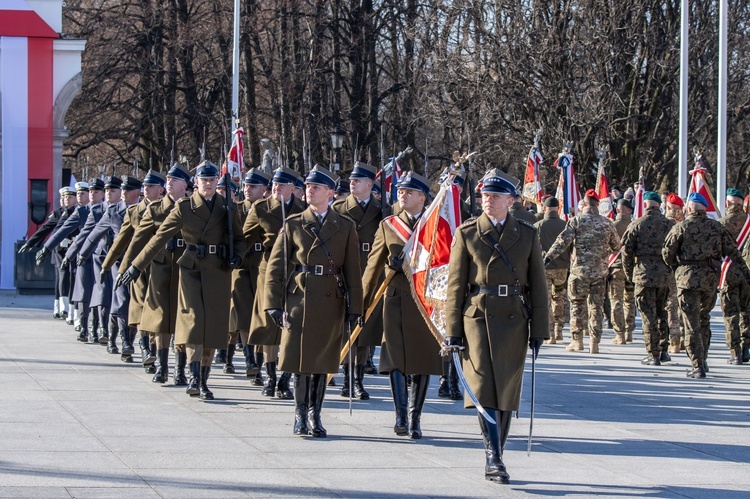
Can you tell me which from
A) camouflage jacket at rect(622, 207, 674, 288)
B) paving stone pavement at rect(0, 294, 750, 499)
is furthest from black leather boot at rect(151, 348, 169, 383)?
camouflage jacket at rect(622, 207, 674, 288)

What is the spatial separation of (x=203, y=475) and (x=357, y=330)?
10.5 ft

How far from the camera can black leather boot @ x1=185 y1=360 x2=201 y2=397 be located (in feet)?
37.4

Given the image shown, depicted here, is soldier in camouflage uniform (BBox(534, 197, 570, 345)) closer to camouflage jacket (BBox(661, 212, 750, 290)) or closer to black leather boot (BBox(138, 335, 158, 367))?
camouflage jacket (BBox(661, 212, 750, 290))

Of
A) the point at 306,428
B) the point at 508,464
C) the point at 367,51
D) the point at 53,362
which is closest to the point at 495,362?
the point at 508,464

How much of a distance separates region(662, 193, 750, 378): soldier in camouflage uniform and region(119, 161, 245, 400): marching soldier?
5291mm

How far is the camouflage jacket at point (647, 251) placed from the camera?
49.4 ft

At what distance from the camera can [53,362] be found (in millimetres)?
14008

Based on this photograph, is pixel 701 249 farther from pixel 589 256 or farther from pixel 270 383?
pixel 270 383

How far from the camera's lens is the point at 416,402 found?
9734 millimetres

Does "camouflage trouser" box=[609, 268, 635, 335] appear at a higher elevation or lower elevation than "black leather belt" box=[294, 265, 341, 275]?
lower

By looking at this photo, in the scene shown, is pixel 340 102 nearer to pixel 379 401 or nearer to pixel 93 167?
pixel 93 167

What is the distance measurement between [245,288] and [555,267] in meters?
6.26

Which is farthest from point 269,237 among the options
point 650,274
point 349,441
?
point 650,274

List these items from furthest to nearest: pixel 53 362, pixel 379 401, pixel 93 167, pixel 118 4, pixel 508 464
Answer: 1. pixel 93 167
2. pixel 118 4
3. pixel 53 362
4. pixel 379 401
5. pixel 508 464
